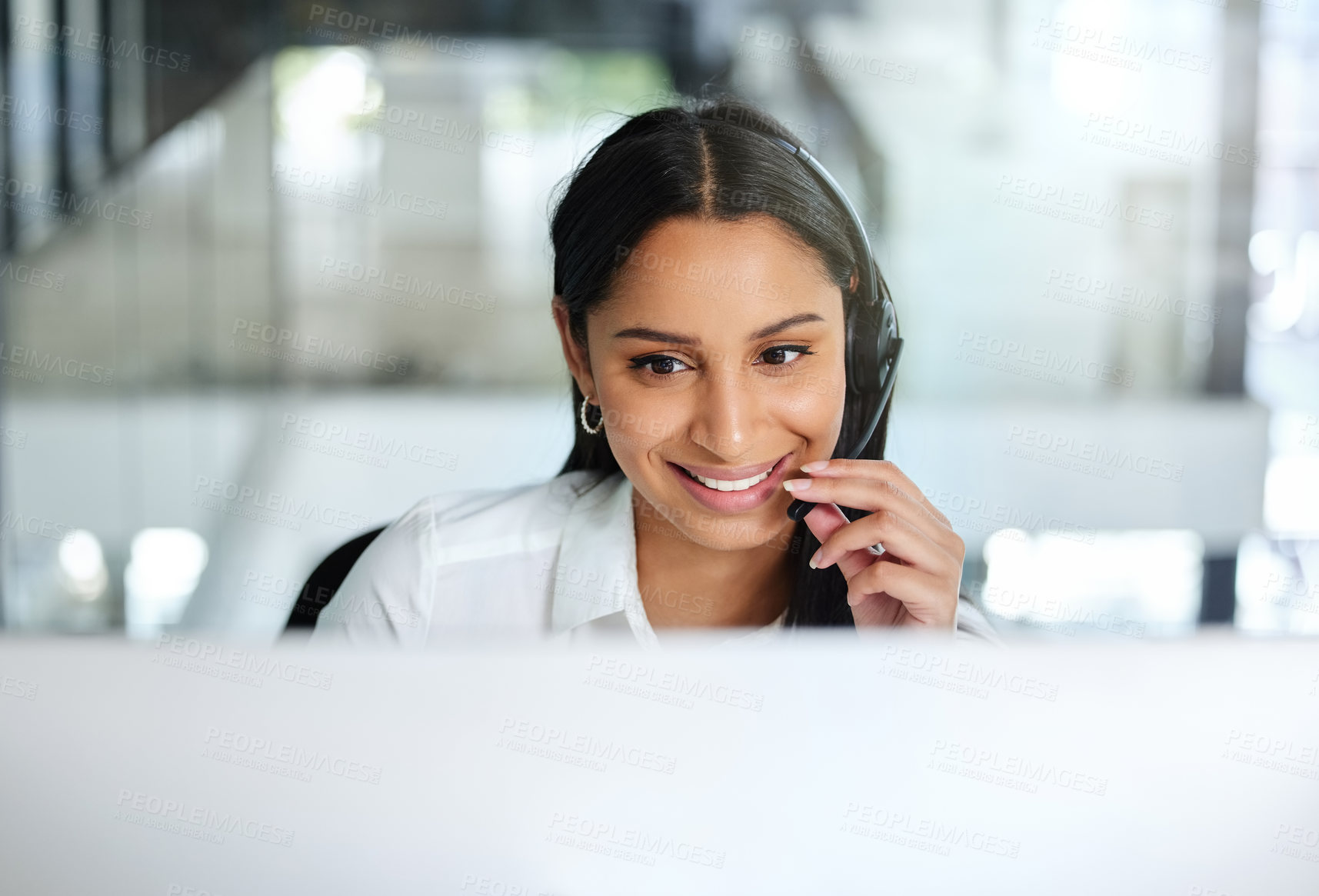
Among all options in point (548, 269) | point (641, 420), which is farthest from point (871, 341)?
point (548, 269)

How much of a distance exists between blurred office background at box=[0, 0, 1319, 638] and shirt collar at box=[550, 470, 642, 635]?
3.19 meters

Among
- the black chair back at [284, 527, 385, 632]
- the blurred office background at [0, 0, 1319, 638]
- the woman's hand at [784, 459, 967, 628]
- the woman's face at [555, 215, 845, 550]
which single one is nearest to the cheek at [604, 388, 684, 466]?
the woman's face at [555, 215, 845, 550]

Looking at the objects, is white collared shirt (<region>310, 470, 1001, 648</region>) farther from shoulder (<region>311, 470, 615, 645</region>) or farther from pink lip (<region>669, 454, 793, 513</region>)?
pink lip (<region>669, 454, 793, 513</region>)

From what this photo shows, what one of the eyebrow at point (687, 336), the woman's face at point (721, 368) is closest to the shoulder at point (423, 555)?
the woman's face at point (721, 368)

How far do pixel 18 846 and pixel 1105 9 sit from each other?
566 cm

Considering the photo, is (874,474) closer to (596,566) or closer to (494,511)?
(596,566)

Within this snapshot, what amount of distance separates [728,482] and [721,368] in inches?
4.7

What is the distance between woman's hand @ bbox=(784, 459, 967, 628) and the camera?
3.16 feet

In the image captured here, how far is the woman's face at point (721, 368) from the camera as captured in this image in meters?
1.00

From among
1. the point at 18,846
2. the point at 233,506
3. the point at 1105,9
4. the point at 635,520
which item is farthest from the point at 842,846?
the point at 1105,9

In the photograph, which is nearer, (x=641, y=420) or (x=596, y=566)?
(x=641, y=420)

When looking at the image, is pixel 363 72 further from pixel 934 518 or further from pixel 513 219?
pixel 934 518

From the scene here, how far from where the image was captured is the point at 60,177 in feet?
14.6

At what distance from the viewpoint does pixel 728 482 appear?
1.06 m
